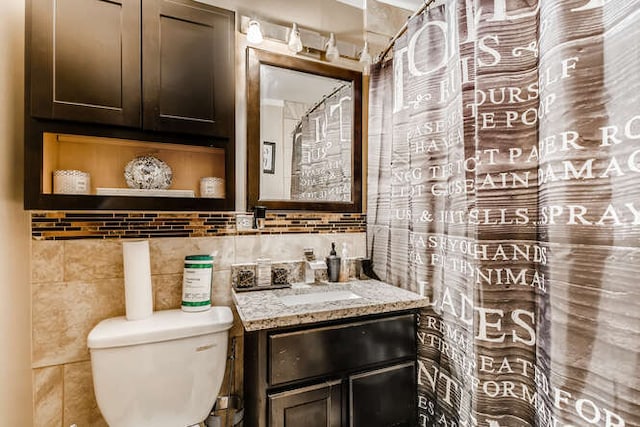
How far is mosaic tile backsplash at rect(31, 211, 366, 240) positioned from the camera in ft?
3.89

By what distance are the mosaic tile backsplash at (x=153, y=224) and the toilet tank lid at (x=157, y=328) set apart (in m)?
0.35

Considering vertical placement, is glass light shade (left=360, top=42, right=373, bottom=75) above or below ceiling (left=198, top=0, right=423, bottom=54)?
below

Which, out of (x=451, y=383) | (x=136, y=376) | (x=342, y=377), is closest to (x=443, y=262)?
(x=451, y=383)

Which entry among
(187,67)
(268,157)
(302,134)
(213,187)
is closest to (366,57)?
(302,134)

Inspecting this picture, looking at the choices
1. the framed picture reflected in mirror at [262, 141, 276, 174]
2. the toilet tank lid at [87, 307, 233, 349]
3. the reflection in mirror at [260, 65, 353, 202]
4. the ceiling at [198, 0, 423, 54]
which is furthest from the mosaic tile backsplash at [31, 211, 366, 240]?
the ceiling at [198, 0, 423, 54]

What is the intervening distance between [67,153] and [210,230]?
0.63 metres

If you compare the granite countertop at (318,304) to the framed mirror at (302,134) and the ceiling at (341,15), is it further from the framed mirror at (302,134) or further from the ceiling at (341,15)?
the ceiling at (341,15)

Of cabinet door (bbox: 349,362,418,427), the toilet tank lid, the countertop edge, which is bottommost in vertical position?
cabinet door (bbox: 349,362,418,427)

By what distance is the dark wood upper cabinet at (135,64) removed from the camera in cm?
99

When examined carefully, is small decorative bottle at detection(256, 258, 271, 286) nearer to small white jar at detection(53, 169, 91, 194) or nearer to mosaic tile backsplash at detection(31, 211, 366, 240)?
mosaic tile backsplash at detection(31, 211, 366, 240)

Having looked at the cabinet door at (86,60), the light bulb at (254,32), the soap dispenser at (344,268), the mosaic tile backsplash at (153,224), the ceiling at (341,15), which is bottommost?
the soap dispenser at (344,268)

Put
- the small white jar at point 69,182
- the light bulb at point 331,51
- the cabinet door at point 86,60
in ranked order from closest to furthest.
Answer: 1. the cabinet door at point 86,60
2. the small white jar at point 69,182
3. the light bulb at point 331,51

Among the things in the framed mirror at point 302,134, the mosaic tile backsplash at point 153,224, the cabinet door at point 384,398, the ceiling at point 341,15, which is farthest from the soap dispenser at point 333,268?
the ceiling at point 341,15

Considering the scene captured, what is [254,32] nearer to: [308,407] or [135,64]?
[135,64]
